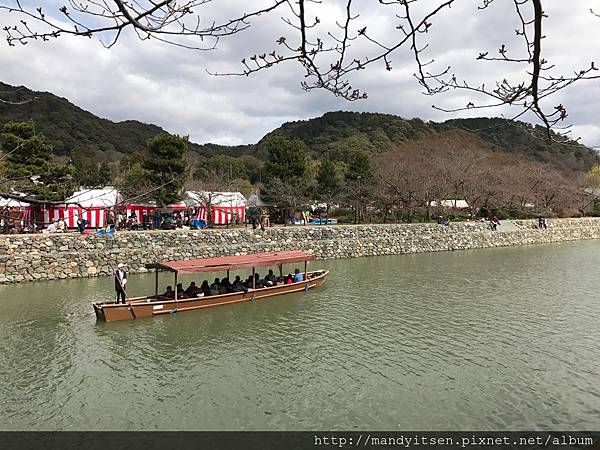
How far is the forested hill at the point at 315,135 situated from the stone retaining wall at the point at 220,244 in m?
23.5

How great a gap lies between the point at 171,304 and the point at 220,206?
18131mm

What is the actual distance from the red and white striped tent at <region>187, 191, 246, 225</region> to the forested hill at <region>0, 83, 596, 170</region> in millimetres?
23728

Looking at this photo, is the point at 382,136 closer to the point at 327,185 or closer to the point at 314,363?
the point at 327,185

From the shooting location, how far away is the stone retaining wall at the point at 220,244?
18578 millimetres

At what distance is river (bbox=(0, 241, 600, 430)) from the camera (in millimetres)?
7410

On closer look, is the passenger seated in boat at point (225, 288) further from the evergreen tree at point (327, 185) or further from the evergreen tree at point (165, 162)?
the evergreen tree at point (327, 185)

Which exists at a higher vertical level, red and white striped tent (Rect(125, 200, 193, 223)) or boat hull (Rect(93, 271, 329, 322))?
red and white striped tent (Rect(125, 200, 193, 223))

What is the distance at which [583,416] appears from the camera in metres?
7.34

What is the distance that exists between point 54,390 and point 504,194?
39.4 metres

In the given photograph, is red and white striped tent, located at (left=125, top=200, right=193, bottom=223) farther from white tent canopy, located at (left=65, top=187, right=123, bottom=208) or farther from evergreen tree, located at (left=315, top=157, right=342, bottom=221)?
evergreen tree, located at (left=315, top=157, right=342, bottom=221)

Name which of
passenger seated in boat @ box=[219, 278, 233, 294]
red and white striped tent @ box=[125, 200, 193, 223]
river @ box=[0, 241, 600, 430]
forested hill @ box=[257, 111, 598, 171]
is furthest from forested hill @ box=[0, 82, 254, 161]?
river @ box=[0, 241, 600, 430]

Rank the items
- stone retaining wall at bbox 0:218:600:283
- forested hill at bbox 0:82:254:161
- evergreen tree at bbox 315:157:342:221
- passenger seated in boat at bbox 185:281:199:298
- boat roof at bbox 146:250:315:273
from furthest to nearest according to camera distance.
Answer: forested hill at bbox 0:82:254:161 → evergreen tree at bbox 315:157:342:221 → stone retaining wall at bbox 0:218:600:283 → boat roof at bbox 146:250:315:273 → passenger seated in boat at bbox 185:281:199:298
